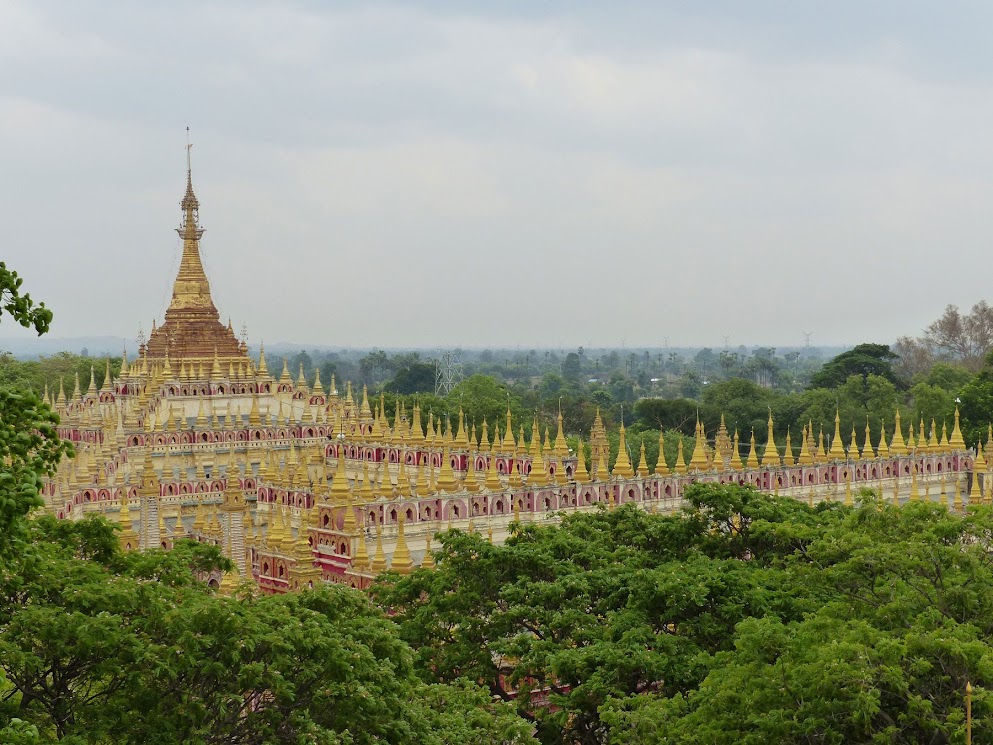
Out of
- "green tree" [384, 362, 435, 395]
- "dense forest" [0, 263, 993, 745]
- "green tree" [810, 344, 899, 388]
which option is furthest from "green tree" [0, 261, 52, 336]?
"green tree" [384, 362, 435, 395]

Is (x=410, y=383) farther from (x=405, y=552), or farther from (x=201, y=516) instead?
(x=405, y=552)

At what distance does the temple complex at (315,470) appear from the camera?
32.2 metres

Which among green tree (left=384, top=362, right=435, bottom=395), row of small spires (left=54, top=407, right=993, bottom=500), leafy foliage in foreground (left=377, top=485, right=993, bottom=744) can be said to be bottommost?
leafy foliage in foreground (left=377, top=485, right=993, bottom=744)

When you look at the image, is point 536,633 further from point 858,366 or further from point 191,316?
point 858,366

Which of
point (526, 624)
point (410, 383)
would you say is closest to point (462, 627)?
point (526, 624)

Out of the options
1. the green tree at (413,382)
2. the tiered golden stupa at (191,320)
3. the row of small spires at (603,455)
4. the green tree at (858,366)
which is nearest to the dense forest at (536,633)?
the row of small spires at (603,455)

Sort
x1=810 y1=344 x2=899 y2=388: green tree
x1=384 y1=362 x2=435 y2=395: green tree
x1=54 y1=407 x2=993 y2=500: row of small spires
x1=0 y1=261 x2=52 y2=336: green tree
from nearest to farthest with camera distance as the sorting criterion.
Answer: x1=0 y1=261 x2=52 y2=336: green tree, x1=54 y1=407 x2=993 y2=500: row of small spires, x1=810 y1=344 x2=899 y2=388: green tree, x1=384 y1=362 x2=435 y2=395: green tree

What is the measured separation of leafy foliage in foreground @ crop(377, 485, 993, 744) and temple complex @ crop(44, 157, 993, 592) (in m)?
3.82

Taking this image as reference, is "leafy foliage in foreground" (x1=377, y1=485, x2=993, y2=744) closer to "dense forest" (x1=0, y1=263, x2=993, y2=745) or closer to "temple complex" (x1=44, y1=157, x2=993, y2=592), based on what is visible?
"dense forest" (x1=0, y1=263, x2=993, y2=745)

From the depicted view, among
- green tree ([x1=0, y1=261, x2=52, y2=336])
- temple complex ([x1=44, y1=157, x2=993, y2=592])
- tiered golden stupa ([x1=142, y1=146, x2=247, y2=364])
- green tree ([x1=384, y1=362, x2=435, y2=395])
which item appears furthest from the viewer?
green tree ([x1=384, y1=362, x2=435, y2=395])

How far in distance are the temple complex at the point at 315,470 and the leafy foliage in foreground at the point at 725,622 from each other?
382cm

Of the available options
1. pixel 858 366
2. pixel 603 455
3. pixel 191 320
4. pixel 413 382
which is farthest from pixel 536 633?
pixel 413 382

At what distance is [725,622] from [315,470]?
84.3 feet

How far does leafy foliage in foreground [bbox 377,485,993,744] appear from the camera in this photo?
19.6 meters
